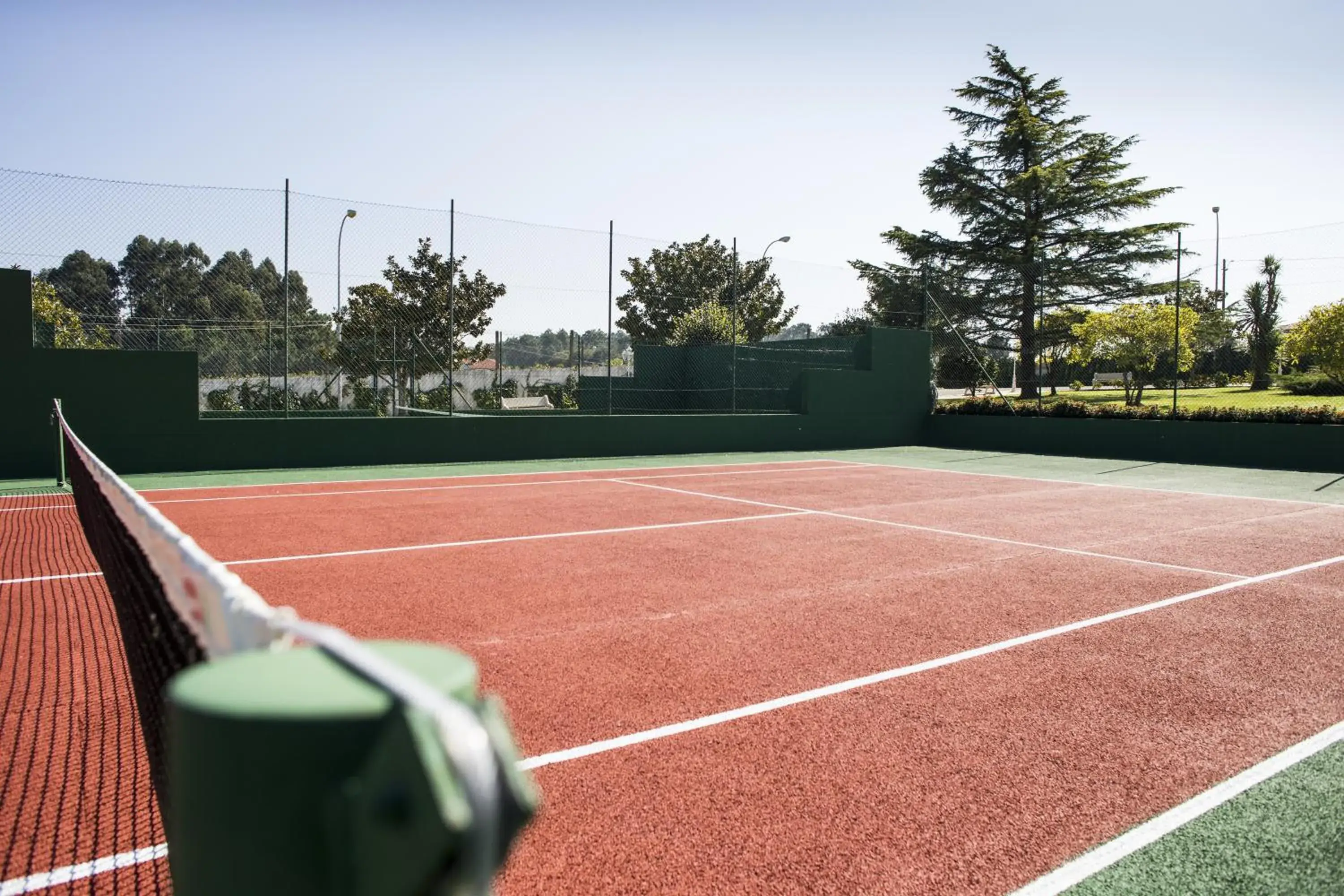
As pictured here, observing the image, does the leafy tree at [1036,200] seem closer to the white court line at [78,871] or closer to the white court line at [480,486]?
the white court line at [480,486]

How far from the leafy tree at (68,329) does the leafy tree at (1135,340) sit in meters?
22.2

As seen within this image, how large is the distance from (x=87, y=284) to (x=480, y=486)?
6507mm

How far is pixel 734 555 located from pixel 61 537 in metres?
6.63

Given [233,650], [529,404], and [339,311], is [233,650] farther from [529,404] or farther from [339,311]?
[529,404]

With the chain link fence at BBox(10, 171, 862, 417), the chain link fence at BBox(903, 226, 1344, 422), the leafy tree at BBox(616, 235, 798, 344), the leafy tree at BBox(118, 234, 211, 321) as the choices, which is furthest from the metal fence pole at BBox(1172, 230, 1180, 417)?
the leafy tree at BBox(616, 235, 798, 344)

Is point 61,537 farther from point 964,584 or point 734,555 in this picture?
point 964,584

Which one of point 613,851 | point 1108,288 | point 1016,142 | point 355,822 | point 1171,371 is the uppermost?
point 1016,142

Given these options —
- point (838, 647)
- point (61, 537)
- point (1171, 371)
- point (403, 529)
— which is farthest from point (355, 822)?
point (1171, 371)

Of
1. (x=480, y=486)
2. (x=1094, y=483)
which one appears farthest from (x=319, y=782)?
(x=1094, y=483)

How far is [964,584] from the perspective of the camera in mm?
7410

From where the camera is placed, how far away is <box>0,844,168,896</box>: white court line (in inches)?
113

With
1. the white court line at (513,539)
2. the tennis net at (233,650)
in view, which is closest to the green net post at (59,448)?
the white court line at (513,539)

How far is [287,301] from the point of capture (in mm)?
15648

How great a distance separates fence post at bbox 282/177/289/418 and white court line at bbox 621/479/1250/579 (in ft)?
23.1
